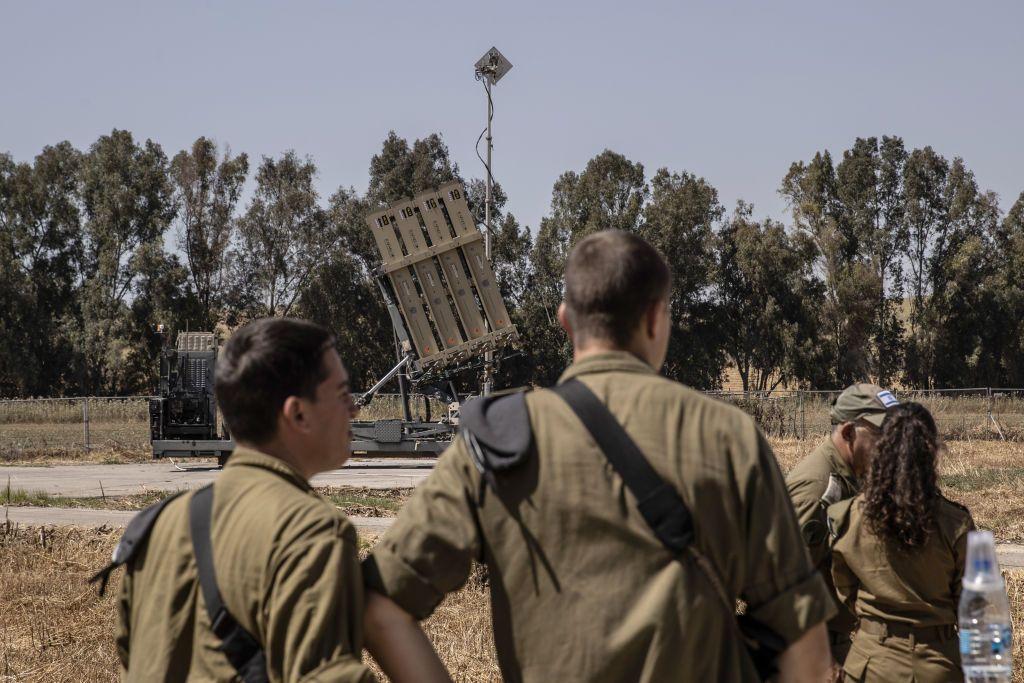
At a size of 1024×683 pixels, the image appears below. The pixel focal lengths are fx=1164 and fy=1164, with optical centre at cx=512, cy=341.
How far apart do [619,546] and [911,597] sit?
214cm

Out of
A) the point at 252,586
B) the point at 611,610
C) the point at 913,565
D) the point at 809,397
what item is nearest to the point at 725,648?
the point at 611,610

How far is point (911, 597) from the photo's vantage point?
13.1ft

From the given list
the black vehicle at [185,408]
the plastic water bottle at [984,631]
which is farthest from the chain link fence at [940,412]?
the plastic water bottle at [984,631]

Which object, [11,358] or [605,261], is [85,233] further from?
[605,261]

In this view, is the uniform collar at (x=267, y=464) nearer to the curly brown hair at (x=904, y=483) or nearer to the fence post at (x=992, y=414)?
the curly brown hair at (x=904, y=483)

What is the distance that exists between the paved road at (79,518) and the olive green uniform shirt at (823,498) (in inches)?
298

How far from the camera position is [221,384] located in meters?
2.47

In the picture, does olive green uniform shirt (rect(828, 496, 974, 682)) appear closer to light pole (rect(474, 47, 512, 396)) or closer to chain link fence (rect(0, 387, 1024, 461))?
light pole (rect(474, 47, 512, 396))

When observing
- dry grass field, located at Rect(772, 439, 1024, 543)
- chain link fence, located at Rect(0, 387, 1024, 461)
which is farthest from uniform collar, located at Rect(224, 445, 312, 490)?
chain link fence, located at Rect(0, 387, 1024, 461)

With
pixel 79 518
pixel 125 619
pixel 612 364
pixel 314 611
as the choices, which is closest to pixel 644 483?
pixel 612 364

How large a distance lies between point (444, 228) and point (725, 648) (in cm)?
1745

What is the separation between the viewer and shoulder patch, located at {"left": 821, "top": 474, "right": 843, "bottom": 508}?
441 centimetres

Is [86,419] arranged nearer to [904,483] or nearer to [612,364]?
[904,483]

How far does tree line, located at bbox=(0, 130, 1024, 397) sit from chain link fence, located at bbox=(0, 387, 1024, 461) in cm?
1673
